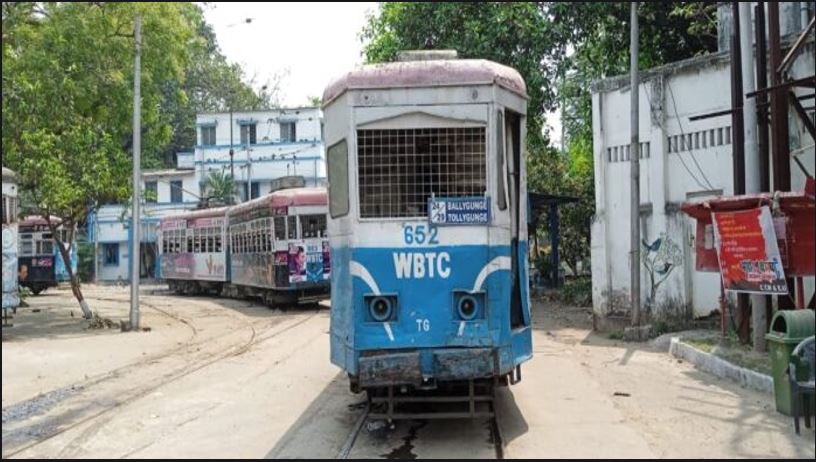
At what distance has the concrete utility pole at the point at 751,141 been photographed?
10.8m

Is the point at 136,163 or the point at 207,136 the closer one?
the point at 136,163

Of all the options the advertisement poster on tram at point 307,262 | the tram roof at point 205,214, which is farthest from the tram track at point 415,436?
the tram roof at point 205,214

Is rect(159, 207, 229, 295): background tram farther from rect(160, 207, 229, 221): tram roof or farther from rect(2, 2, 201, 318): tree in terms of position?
rect(2, 2, 201, 318): tree

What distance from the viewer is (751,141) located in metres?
11.0

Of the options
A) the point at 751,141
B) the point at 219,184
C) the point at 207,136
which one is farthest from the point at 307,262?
the point at 207,136

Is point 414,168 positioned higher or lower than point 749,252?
higher

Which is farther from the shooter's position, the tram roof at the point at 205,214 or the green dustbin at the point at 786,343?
the tram roof at the point at 205,214

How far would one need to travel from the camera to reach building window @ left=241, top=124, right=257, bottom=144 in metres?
50.0

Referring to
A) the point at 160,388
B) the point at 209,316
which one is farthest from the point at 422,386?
the point at 209,316

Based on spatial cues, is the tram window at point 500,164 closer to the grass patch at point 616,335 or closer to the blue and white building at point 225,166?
the grass patch at point 616,335

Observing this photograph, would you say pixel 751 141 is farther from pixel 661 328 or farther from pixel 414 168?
pixel 414 168

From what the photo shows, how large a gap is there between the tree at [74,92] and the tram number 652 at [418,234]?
39.0 feet

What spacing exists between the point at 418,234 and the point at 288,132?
43.1m

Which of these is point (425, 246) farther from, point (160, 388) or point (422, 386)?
point (160, 388)
